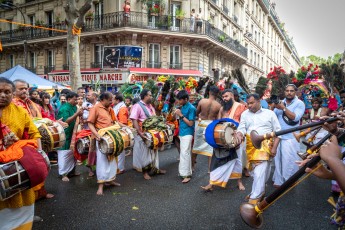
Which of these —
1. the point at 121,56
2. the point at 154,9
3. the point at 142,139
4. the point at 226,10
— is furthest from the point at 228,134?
the point at 226,10

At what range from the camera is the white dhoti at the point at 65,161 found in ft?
21.2

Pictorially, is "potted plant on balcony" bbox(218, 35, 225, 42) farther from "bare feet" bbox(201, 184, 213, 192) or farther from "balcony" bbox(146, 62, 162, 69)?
"bare feet" bbox(201, 184, 213, 192)

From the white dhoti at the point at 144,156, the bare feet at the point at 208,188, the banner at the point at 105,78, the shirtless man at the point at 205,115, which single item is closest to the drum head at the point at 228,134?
the bare feet at the point at 208,188

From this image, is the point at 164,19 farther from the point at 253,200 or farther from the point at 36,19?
the point at 253,200

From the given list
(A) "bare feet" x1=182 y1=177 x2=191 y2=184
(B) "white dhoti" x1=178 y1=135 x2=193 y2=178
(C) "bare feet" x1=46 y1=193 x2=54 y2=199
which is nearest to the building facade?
(B) "white dhoti" x1=178 y1=135 x2=193 y2=178

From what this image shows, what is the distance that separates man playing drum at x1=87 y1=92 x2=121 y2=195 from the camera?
5.65 meters

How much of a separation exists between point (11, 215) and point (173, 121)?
6308mm

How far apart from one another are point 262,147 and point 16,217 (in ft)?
11.8

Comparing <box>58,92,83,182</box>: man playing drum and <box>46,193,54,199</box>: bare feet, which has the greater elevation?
<box>58,92,83,182</box>: man playing drum

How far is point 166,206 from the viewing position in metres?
4.90

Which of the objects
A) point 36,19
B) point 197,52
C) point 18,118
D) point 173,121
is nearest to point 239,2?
point 197,52

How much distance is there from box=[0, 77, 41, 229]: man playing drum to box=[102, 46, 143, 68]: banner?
A: 52.8 ft

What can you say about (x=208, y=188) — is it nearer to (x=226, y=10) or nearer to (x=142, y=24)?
(x=142, y=24)

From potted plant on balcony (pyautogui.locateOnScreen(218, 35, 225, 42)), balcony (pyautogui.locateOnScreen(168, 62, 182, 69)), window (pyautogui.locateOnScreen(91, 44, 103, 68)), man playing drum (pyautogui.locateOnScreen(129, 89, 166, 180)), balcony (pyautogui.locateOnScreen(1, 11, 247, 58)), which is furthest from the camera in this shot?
potted plant on balcony (pyautogui.locateOnScreen(218, 35, 225, 42))
